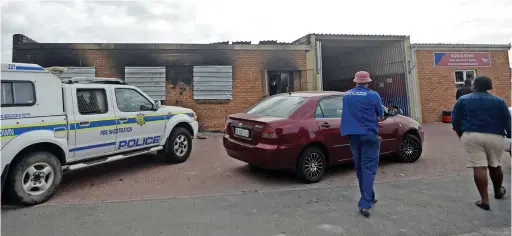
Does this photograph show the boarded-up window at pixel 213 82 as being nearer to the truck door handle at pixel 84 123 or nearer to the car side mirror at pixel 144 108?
the car side mirror at pixel 144 108

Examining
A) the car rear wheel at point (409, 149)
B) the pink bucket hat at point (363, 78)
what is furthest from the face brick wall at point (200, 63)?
the pink bucket hat at point (363, 78)

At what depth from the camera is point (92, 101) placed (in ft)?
18.7

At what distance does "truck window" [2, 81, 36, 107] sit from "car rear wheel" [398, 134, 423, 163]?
6.49 m

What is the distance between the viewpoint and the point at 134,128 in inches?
248

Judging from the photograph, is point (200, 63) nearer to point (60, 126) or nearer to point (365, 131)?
point (60, 126)

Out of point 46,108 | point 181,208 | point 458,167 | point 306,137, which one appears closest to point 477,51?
point 458,167

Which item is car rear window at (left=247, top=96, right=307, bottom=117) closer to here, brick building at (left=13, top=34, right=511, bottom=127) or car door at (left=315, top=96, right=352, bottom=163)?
car door at (left=315, top=96, right=352, bottom=163)

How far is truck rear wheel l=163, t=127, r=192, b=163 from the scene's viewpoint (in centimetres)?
705

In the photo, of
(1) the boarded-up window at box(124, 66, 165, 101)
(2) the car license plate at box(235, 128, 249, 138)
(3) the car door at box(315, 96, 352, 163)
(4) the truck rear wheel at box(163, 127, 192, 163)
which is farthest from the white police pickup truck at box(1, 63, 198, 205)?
(1) the boarded-up window at box(124, 66, 165, 101)

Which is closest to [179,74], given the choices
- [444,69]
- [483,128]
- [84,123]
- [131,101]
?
[131,101]

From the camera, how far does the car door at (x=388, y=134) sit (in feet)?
20.6

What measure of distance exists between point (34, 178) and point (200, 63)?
8012 millimetres

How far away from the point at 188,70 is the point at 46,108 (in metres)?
7.39

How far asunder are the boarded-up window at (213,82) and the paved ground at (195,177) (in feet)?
15.0
